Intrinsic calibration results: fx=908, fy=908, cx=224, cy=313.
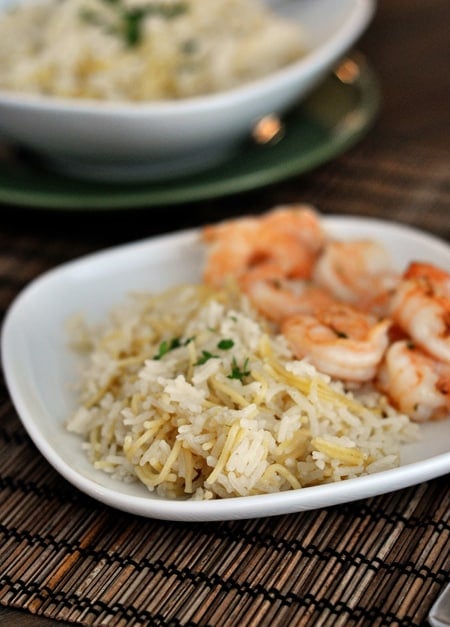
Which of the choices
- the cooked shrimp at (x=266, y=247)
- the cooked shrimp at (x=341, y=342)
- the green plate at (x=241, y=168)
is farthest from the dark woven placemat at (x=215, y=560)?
the green plate at (x=241, y=168)

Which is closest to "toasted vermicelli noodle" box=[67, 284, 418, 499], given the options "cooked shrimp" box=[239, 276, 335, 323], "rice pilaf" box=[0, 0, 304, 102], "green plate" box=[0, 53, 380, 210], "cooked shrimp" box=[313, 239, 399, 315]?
"cooked shrimp" box=[239, 276, 335, 323]

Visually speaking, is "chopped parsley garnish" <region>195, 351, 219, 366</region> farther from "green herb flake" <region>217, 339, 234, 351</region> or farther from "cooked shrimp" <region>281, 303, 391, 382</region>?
"cooked shrimp" <region>281, 303, 391, 382</region>

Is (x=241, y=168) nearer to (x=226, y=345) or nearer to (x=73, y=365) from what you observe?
(x=73, y=365)

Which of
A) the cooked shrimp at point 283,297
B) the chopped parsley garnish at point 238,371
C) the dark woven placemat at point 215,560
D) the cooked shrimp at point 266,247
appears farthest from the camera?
the cooked shrimp at point 266,247

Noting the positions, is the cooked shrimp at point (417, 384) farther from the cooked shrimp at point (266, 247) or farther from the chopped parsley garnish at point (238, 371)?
the cooked shrimp at point (266, 247)

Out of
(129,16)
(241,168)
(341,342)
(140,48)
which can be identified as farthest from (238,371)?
(129,16)
